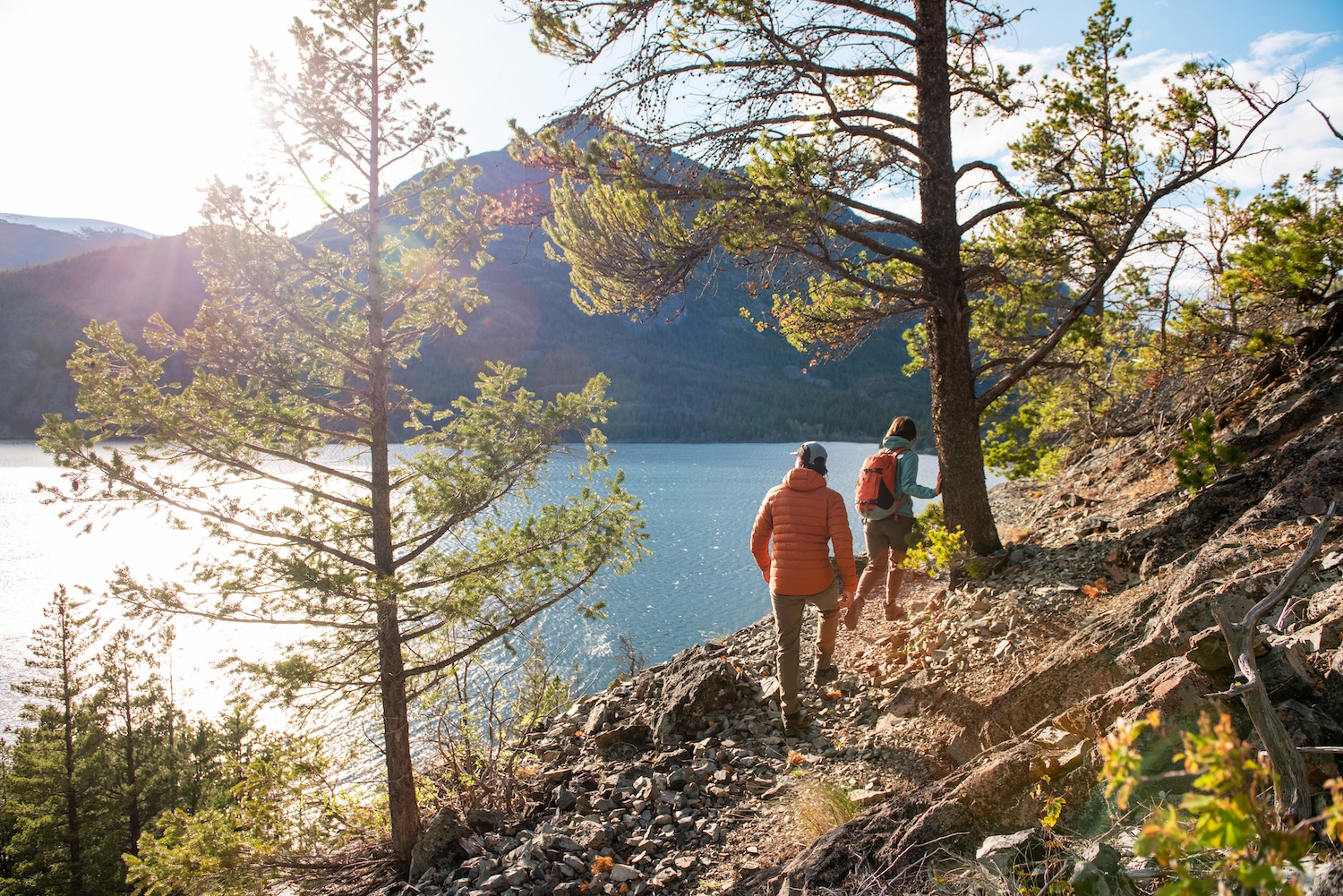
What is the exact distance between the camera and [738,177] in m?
5.54

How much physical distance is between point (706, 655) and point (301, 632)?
17919 mm

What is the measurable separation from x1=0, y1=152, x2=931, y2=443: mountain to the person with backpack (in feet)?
256

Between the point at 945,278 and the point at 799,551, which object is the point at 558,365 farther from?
the point at 799,551

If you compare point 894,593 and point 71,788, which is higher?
point 894,593

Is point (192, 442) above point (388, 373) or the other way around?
the other way around

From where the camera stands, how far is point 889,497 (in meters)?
5.85

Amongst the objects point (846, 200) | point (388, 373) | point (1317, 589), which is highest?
point (846, 200)

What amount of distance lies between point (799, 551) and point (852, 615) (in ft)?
5.93

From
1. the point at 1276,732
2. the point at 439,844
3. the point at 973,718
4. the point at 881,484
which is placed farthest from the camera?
the point at 881,484

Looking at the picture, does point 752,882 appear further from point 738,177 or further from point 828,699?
point 738,177

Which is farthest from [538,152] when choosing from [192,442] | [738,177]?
[192,442]

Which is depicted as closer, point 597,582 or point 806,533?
point 806,533

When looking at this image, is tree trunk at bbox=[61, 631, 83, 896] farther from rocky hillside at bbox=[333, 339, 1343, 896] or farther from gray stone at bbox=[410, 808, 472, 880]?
rocky hillside at bbox=[333, 339, 1343, 896]

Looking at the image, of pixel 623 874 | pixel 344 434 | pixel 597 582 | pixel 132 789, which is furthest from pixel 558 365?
pixel 623 874
